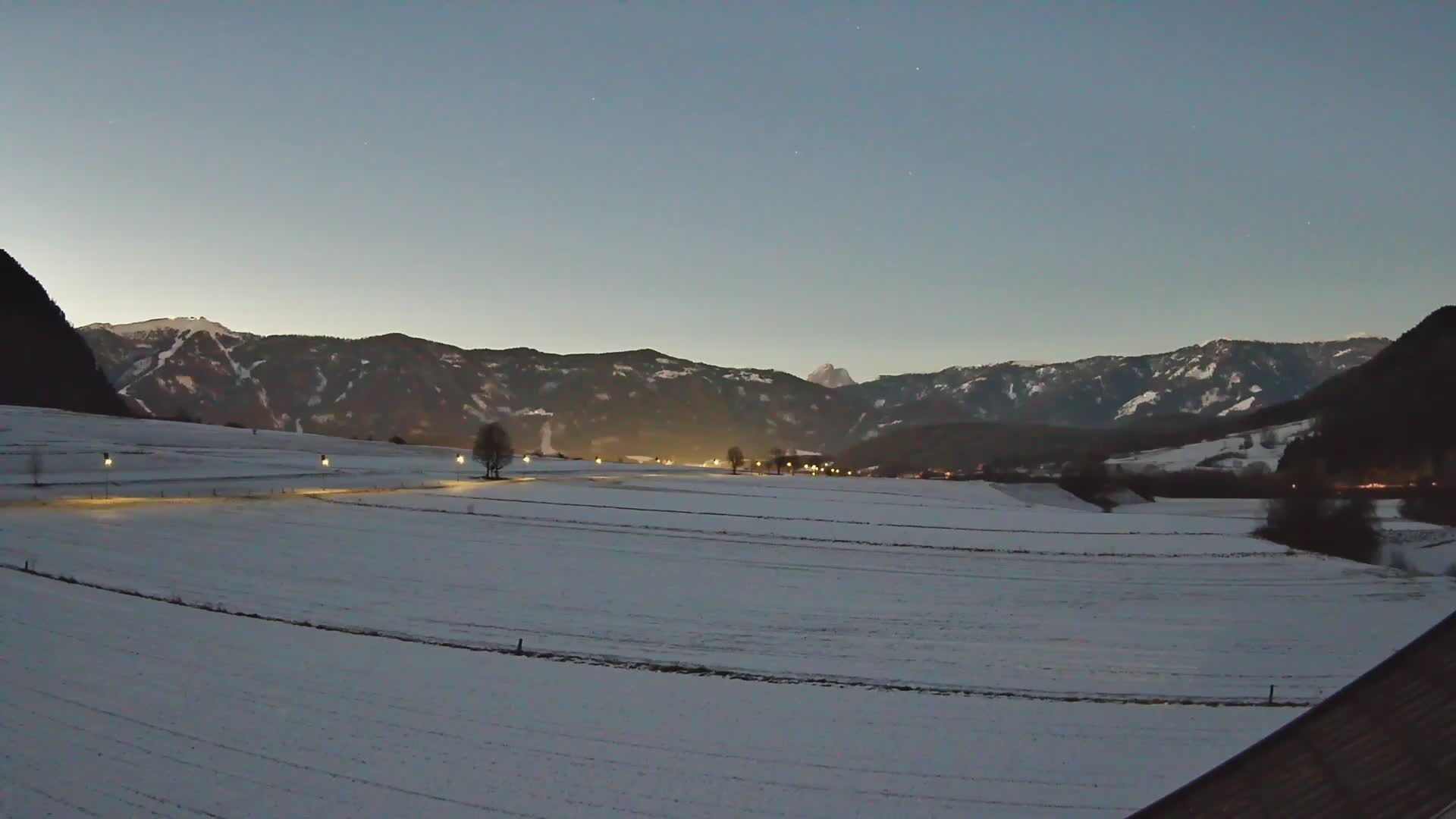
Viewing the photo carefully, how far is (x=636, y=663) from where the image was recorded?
25969mm

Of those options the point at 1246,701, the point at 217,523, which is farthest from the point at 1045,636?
the point at 217,523

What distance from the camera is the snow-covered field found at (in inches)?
655

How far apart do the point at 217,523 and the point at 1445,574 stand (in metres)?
71.1

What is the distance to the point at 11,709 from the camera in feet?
62.8

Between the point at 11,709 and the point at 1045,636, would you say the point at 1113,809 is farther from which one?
the point at 11,709

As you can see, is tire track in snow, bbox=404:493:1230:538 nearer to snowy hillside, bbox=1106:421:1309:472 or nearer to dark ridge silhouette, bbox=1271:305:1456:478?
dark ridge silhouette, bbox=1271:305:1456:478

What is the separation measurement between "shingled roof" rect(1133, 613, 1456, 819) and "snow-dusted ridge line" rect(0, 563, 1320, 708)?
17062mm

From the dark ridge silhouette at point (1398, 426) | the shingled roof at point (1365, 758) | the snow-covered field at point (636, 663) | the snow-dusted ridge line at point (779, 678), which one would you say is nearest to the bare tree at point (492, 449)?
the snow-covered field at point (636, 663)

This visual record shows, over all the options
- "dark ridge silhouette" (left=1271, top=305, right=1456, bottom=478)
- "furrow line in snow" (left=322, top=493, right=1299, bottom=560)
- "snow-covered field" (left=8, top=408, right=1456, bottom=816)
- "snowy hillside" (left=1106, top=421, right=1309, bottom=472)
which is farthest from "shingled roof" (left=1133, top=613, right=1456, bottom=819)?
"snowy hillside" (left=1106, top=421, right=1309, bottom=472)

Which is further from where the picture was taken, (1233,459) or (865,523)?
(1233,459)

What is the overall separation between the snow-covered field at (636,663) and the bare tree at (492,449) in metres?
45.4

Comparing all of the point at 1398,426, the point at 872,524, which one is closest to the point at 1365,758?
the point at 872,524

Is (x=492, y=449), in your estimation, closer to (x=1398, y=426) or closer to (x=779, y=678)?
(x=779, y=678)

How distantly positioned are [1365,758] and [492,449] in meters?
105
